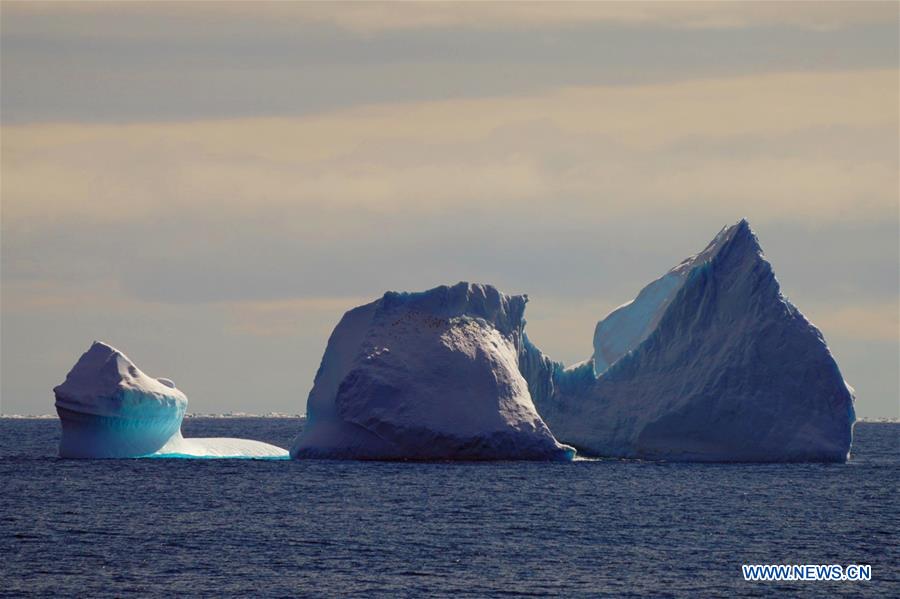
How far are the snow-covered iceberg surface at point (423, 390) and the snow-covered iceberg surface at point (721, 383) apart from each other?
129 inches

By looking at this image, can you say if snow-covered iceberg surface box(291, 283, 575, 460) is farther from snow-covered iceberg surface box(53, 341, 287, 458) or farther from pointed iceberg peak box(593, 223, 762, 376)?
pointed iceberg peak box(593, 223, 762, 376)

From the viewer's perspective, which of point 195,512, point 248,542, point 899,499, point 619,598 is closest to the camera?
point 619,598

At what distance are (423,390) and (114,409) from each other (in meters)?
9.14

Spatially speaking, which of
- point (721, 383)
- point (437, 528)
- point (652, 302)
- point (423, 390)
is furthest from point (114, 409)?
point (652, 302)

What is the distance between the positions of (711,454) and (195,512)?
58.6 feet

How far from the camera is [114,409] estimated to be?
47.3 m

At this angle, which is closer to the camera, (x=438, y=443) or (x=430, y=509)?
(x=430, y=509)

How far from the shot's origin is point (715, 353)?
160ft

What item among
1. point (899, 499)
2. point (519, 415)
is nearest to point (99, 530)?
point (519, 415)

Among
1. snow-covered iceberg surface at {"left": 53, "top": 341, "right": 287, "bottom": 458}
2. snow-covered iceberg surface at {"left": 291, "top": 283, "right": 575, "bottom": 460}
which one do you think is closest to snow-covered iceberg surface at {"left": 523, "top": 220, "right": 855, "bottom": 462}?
snow-covered iceberg surface at {"left": 291, "top": 283, "right": 575, "bottom": 460}

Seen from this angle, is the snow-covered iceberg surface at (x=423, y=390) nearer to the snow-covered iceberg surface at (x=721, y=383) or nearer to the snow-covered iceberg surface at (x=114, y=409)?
the snow-covered iceberg surface at (x=721, y=383)

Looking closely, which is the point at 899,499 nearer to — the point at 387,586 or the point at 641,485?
the point at 641,485

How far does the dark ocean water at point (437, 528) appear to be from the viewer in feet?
90.5

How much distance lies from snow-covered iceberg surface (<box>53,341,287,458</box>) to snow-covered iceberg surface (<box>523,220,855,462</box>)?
11.5 meters
